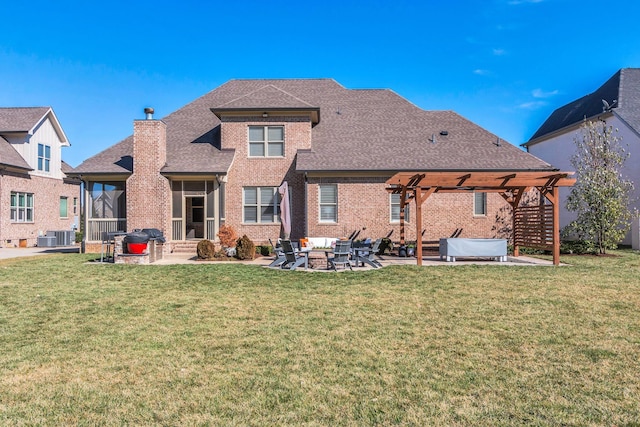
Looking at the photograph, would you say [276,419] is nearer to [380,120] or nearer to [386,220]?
[386,220]

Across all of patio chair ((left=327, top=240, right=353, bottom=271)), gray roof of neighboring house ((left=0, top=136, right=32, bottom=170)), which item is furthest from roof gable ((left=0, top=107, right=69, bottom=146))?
patio chair ((left=327, top=240, right=353, bottom=271))

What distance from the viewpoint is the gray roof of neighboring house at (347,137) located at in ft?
63.5

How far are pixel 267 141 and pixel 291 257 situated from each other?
8.38m

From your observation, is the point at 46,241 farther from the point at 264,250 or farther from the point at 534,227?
the point at 534,227

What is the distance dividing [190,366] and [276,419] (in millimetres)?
1633

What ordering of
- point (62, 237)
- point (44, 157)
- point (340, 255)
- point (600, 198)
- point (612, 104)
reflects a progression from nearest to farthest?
1. point (340, 255)
2. point (600, 198)
3. point (612, 104)
4. point (62, 237)
5. point (44, 157)

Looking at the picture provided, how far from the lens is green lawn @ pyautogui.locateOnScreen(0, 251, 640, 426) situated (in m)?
3.69

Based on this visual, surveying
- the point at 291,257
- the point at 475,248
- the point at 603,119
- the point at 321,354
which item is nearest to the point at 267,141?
the point at 291,257

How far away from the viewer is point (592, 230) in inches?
735

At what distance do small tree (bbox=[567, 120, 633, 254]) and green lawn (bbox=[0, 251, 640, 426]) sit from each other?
9.96 m

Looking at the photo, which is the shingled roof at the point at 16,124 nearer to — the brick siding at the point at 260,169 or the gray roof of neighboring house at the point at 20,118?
the gray roof of neighboring house at the point at 20,118

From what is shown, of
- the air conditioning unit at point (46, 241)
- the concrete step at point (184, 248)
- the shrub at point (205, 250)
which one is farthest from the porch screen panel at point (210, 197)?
the air conditioning unit at point (46, 241)

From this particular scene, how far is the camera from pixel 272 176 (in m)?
19.9

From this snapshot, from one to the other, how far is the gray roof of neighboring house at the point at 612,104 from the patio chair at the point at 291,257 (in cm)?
1990
